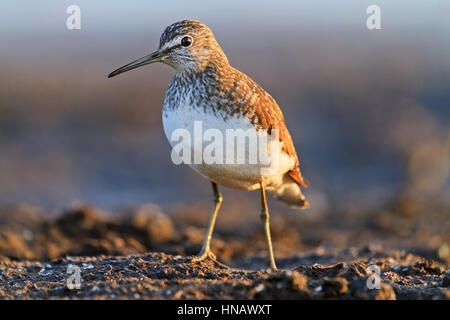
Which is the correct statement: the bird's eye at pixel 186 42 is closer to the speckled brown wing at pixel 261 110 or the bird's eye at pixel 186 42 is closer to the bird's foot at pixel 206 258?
the speckled brown wing at pixel 261 110

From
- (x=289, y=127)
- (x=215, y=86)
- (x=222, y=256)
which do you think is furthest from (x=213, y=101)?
(x=289, y=127)

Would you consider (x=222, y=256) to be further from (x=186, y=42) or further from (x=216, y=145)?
(x=186, y=42)

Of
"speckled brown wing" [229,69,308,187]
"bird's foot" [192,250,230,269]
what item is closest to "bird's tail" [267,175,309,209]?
"speckled brown wing" [229,69,308,187]

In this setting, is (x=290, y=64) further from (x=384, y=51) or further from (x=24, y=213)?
(x=24, y=213)

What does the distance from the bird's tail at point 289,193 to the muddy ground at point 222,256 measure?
854 mm

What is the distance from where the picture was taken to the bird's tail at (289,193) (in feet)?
24.6

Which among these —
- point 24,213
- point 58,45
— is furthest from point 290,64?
point 24,213

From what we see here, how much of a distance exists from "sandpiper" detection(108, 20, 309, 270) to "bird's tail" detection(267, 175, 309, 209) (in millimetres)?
565

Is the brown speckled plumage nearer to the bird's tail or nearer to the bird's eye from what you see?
the bird's eye

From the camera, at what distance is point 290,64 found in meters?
34.2

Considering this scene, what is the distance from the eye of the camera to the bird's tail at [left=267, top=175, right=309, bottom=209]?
7.50 m

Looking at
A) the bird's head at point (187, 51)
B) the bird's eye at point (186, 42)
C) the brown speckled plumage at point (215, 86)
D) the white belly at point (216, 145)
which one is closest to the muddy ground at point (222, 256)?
the white belly at point (216, 145)

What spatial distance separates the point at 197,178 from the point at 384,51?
80.4ft

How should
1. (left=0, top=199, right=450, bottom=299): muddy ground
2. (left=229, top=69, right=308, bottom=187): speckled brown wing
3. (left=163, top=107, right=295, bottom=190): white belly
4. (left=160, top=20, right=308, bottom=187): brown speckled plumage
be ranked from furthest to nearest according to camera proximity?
(left=229, top=69, right=308, bottom=187): speckled brown wing → (left=160, top=20, right=308, bottom=187): brown speckled plumage → (left=163, top=107, right=295, bottom=190): white belly → (left=0, top=199, right=450, bottom=299): muddy ground
